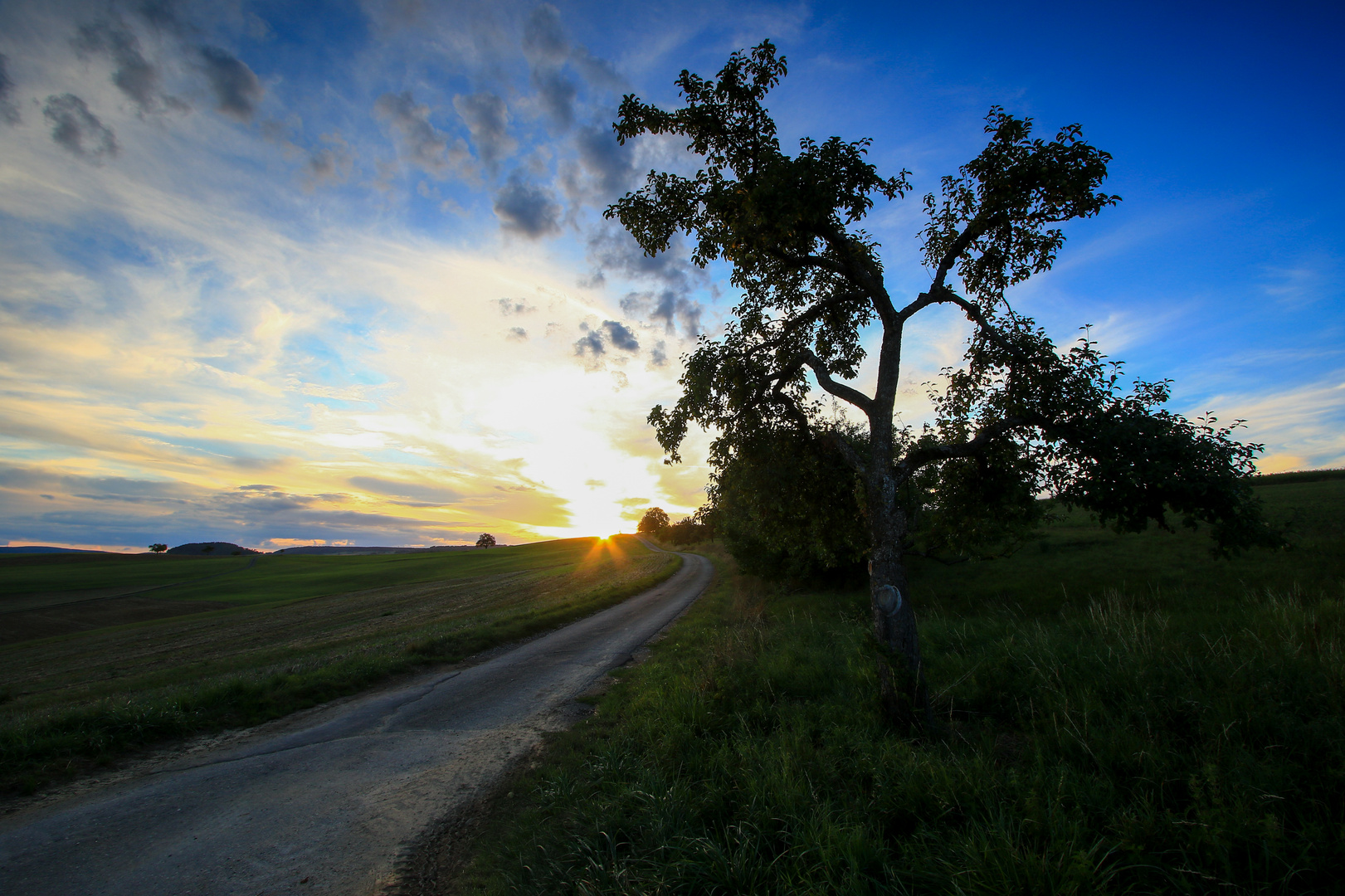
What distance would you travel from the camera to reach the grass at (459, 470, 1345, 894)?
3.36 meters

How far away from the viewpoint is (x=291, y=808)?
19.5 ft

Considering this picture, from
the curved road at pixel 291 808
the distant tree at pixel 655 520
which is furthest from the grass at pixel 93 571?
the distant tree at pixel 655 520

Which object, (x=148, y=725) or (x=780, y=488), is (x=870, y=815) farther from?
(x=148, y=725)

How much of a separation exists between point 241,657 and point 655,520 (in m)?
139

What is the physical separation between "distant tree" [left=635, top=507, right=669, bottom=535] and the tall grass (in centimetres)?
13929

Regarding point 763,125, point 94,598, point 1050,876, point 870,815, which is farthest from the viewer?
point 94,598

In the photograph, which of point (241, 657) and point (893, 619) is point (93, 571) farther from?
point (893, 619)

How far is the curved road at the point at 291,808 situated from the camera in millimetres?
4715

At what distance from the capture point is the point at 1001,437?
25.0ft

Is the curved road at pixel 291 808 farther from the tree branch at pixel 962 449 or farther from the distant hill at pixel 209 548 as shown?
the distant hill at pixel 209 548

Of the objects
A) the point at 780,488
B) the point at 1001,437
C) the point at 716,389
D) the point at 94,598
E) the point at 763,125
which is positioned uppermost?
the point at 763,125

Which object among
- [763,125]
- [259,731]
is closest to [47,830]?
[259,731]

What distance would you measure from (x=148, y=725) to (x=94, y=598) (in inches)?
2396

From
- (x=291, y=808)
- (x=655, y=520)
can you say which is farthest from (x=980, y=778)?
(x=655, y=520)
